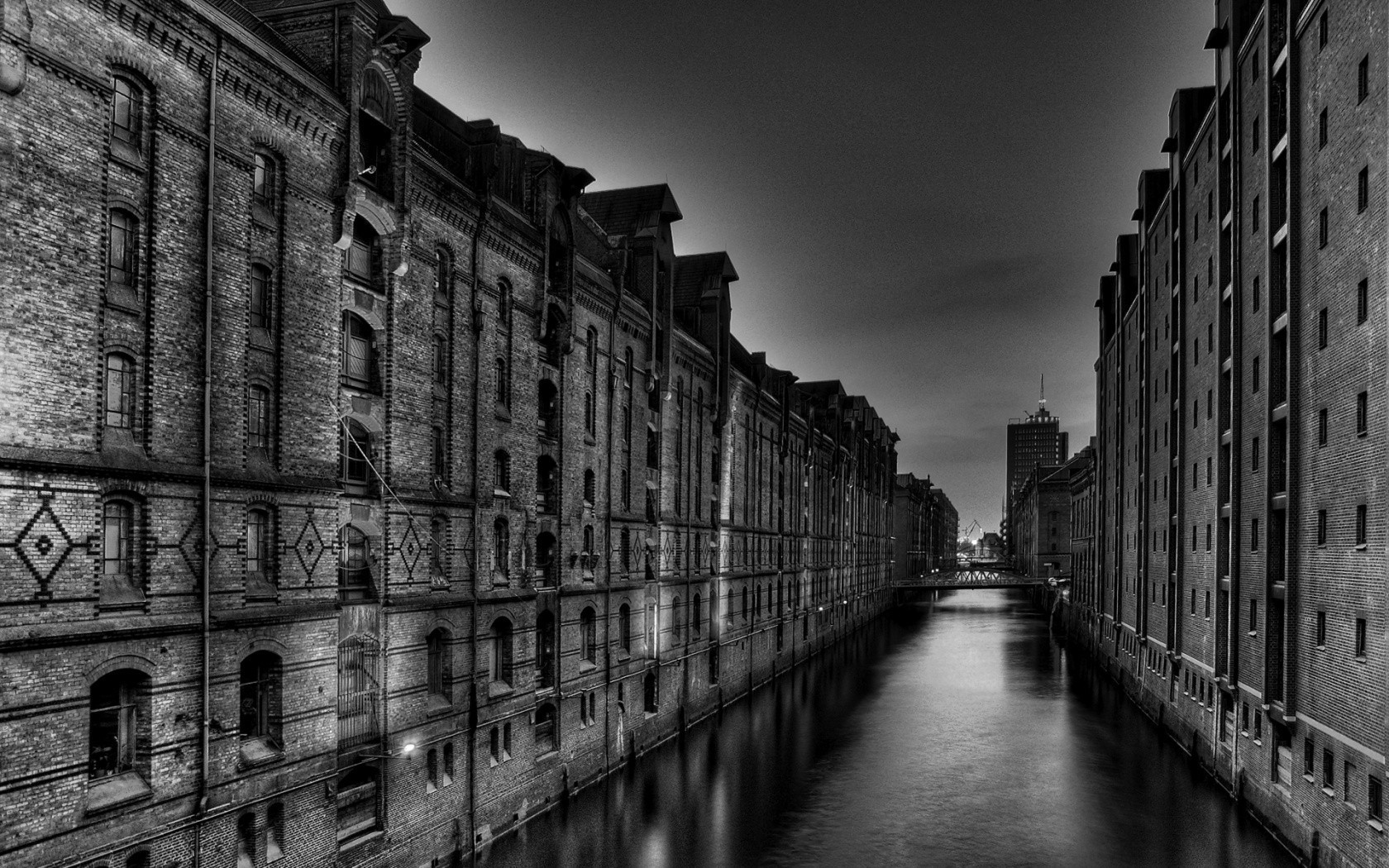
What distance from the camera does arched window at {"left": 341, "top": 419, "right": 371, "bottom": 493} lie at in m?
19.0

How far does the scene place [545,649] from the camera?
26.8m

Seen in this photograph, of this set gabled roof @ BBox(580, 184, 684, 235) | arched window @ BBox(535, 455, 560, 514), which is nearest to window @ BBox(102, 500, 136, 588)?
arched window @ BBox(535, 455, 560, 514)

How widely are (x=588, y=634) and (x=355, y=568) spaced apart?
11.5 meters

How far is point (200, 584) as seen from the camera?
14.6 meters

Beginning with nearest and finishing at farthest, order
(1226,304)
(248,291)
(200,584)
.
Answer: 1. (200,584)
2. (248,291)
3. (1226,304)

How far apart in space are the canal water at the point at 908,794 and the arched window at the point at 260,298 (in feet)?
42.8

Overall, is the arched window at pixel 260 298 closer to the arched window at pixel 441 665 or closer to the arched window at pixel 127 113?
the arched window at pixel 127 113

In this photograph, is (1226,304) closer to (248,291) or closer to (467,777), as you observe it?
(467,777)

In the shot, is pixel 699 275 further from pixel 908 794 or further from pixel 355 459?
pixel 355 459

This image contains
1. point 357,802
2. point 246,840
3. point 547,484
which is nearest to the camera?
point 246,840

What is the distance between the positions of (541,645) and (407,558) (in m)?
7.28

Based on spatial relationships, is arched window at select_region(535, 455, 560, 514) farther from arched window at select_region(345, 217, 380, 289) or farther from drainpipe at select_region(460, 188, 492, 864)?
arched window at select_region(345, 217, 380, 289)

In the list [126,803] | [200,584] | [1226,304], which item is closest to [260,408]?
[200,584]

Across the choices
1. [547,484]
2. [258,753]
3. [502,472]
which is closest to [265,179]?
[258,753]
